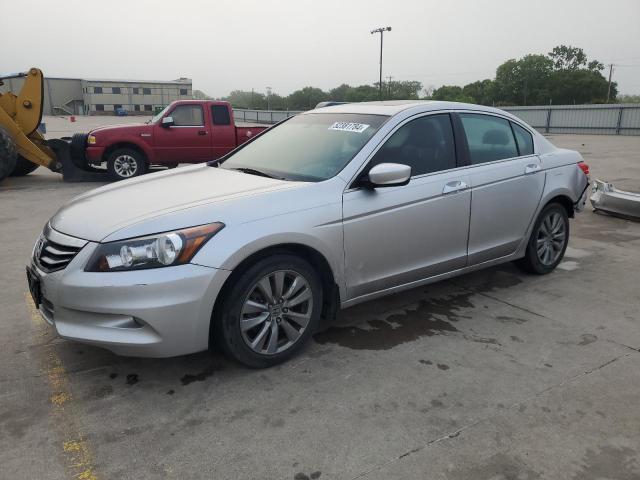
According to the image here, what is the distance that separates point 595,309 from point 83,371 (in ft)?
12.7

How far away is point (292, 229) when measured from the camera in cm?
314

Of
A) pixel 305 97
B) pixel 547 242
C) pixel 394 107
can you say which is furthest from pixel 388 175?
pixel 305 97

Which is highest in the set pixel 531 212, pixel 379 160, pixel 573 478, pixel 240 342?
pixel 379 160

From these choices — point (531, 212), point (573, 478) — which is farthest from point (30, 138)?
point (573, 478)

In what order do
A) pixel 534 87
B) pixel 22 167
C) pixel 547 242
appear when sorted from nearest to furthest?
pixel 547 242 < pixel 22 167 < pixel 534 87

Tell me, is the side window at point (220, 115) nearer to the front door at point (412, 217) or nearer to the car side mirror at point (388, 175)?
the front door at point (412, 217)

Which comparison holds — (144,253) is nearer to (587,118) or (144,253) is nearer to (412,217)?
(412,217)

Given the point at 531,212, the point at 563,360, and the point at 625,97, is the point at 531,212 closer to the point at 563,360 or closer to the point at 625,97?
the point at 563,360

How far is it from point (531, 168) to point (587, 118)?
110 ft

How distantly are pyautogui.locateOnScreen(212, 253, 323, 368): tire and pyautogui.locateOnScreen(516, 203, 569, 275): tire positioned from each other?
2.49 metres

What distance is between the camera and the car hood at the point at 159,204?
9.60 ft

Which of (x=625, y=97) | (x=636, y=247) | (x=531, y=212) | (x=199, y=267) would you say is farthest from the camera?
(x=625, y=97)

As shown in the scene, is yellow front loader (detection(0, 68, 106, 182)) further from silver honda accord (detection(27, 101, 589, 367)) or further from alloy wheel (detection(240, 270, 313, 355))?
alloy wheel (detection(240, 270, 313, 355))

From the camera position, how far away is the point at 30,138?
A: 451 inches
